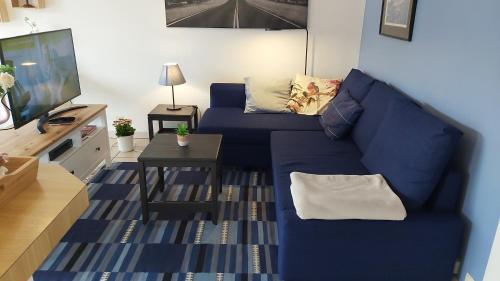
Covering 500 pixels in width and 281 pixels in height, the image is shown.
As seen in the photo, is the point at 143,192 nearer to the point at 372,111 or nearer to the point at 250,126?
the point at 250,126

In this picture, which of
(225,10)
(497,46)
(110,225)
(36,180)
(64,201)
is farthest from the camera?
(225,10)

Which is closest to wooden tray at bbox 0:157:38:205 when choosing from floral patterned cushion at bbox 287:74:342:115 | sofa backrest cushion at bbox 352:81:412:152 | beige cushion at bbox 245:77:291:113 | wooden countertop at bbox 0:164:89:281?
wooden countertop at bbox 0:164:89:281

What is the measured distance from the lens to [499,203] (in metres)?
1.57

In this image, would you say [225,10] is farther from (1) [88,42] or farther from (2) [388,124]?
(2) [388,124]

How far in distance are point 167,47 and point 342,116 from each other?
2.01 m

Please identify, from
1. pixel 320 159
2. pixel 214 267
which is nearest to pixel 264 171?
pixel 320 159

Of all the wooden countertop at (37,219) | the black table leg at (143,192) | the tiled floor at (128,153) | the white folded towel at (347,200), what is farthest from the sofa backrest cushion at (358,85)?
the wooden countertop at (37,219)

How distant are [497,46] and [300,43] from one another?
2.34 meters

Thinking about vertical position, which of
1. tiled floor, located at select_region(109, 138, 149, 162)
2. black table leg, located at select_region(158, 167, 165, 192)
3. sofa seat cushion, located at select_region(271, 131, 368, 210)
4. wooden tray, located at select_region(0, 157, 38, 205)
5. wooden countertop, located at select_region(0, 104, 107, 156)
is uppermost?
wooden tray, located at select_region(0, 157, 38, 205)

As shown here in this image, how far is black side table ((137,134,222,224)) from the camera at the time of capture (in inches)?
92.5

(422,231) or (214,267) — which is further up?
(422,231)

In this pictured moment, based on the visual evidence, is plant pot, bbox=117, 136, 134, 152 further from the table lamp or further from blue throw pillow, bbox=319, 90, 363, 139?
blue throw pillow, bbox=319, 90, 363, 139

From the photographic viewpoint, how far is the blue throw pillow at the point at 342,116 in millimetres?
2816

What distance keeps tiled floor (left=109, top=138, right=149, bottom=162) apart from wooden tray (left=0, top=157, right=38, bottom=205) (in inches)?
79.8
